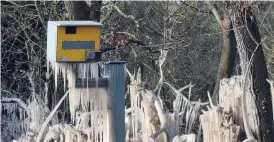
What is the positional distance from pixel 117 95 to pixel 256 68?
146 inches

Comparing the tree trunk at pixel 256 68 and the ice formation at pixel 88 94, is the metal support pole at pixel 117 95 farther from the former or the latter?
the tree trunk at pixel 256 68

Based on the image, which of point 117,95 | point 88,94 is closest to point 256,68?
point 117,95

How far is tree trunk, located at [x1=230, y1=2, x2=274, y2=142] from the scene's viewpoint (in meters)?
7.10

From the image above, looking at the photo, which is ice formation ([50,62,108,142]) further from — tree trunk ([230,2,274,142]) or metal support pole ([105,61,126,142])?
tree trunk ([230,2,274,142])

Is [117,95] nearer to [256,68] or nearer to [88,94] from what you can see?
[88,94]

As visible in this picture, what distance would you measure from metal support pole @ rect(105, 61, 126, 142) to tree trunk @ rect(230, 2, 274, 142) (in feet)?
10.4

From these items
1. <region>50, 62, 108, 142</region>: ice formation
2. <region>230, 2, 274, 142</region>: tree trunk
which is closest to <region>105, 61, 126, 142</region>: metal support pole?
<region>50, 62, 108, 142</region>: ice formation

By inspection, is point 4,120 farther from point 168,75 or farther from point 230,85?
point 230,85

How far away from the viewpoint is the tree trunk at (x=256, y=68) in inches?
279

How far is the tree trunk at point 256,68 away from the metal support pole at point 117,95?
3.18 m

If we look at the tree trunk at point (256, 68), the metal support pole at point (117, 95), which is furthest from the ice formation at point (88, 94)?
the tree trunk at point (256, 68)

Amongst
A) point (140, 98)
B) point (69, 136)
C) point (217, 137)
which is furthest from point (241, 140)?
point (69, 136)

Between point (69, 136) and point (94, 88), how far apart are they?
0.98 m

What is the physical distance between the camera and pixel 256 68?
24.4 ft
